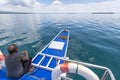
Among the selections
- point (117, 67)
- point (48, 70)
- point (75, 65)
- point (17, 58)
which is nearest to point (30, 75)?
point (48, 70)

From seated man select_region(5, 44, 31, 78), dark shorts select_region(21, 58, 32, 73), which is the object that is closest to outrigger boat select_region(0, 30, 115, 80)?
dark shorts select_region(21, 58, 32, 73)

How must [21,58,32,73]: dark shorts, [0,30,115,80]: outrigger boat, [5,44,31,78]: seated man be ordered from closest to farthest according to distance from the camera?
[0,30,115,80]: outrigger boat, [5,44,31,78]: seated man, [21,58,32,73]: dark shorts

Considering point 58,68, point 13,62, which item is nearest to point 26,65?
point 13,62

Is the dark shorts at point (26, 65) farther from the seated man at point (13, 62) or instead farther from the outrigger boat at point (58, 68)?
the seated man at point (13, 62)

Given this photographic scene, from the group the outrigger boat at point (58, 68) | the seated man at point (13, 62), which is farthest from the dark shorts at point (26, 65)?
the seated man at point (13, 62)

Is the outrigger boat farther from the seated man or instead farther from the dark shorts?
the seated man

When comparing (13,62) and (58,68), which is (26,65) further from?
(58,68)

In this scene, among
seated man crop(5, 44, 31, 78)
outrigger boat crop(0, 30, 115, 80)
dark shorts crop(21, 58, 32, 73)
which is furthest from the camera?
dark shorts crop(21, 58, 32, 73)

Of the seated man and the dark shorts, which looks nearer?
the seated man

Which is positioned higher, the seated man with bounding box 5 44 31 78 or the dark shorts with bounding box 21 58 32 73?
the seated man with bounding box 5 44 31 78

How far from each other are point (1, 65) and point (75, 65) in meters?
3.50

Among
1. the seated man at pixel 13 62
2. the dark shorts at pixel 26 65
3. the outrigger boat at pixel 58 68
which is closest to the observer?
the outrigger boat at pixel 58 68

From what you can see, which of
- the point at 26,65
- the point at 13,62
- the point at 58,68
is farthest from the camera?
the point at 26,65

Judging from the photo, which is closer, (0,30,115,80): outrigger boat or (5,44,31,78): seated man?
(0,30,115,80): outrigger boat
